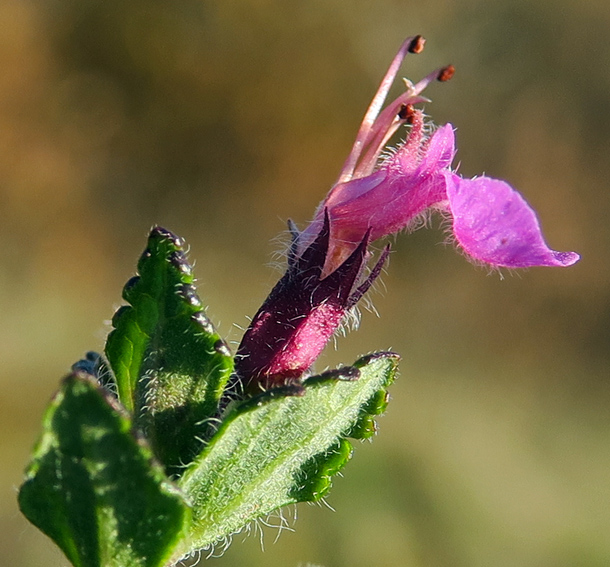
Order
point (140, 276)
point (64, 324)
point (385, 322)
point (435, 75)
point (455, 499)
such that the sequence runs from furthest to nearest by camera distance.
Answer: point (385, 322), point (64, 324), point (455, 499), point (435, 75), point (140, 276)

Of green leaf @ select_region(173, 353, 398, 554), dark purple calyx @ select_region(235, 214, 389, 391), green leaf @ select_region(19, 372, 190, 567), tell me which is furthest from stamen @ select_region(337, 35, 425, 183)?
green leaf @ select_region(19, 372, 190, 567)

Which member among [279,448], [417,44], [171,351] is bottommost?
[279,448]

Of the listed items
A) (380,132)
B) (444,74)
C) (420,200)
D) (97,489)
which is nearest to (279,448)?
(97,489)

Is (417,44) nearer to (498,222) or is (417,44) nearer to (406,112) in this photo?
(406,112)

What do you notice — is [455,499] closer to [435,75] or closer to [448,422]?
[448,422]

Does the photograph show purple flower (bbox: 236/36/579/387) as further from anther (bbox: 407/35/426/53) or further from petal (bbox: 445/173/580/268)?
anther (bbox: 407/35/426/53)

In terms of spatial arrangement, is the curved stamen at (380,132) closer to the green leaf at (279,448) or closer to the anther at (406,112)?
the anther at (406,112)

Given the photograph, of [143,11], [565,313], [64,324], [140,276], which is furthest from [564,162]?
[140,276]
